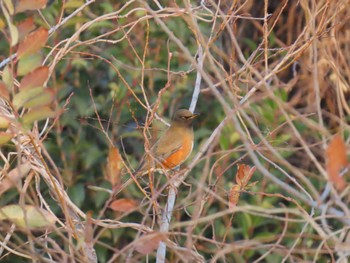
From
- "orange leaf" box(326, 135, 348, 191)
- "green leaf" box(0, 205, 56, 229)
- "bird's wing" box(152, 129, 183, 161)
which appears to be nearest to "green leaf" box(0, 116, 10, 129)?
"green leaf" box(0, 205, 56, 229)

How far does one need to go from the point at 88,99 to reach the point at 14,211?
158 inches

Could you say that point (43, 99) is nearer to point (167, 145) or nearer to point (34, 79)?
point (34, 79)

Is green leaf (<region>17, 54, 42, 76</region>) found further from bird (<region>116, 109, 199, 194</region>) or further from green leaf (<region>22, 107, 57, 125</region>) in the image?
bird (<region>116, 109, 199, 194</region>)

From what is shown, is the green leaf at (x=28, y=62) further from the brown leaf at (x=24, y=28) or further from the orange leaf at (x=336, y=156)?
the orange leaf at (x=336, y=156)

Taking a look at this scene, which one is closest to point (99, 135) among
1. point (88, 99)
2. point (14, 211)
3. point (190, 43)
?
point (88, 99)

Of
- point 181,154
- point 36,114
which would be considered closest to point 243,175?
point 36,114

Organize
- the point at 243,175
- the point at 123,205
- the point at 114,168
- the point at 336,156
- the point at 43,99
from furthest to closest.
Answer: the point at 243,175
the point at 114,168
the point at 123,205
the point at 43,99
the point at 336,156

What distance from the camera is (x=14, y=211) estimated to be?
2.45m

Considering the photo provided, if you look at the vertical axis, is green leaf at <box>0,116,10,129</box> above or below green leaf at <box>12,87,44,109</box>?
below

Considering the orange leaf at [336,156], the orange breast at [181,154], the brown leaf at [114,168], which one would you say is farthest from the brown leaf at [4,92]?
the orange breast at [181,154]

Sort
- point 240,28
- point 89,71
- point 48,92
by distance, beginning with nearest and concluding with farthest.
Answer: point 48,92
point 89,71
point 240,28

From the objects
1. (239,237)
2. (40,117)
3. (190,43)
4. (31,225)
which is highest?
(40,117)

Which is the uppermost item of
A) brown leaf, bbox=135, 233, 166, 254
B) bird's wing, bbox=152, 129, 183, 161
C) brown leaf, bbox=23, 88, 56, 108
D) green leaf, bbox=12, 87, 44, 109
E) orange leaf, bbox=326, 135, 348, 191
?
green leaf, bbox=12, 87, 44, 109

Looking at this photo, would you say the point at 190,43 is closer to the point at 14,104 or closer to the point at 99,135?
the point at 99,135
